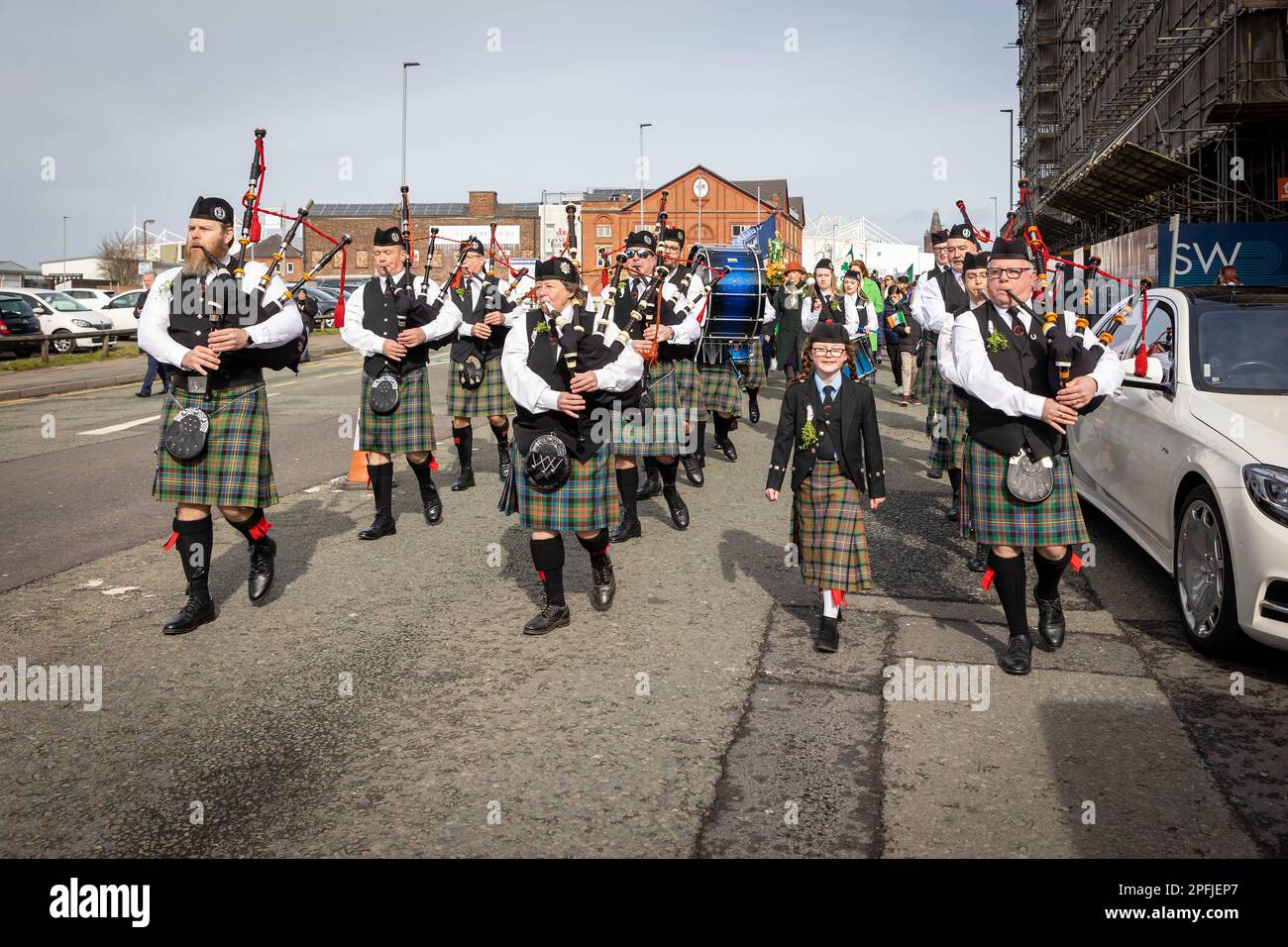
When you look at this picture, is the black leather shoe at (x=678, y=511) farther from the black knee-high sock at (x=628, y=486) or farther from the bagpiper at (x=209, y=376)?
the bagpiper at (x=209, y=376)

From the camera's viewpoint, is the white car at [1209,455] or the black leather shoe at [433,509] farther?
the black leather shoe at [433,509]

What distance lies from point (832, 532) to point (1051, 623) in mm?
1035

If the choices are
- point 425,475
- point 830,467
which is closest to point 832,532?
point 830,467

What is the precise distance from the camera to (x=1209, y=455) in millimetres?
4906

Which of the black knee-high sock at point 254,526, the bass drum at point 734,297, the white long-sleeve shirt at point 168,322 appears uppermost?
the bass drum at point 734,297

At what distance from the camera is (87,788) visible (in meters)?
3.60

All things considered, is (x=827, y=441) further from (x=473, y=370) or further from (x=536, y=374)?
(x=473, y=370)

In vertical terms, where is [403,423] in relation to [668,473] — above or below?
above

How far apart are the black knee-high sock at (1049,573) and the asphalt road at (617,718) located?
0.25 m

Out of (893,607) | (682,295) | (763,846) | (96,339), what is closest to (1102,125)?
(96,339)

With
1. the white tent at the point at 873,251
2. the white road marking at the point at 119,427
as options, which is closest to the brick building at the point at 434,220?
the white tent at the point at 873,251

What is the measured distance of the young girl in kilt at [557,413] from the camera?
208 inches

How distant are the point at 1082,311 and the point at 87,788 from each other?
472 centimetres
